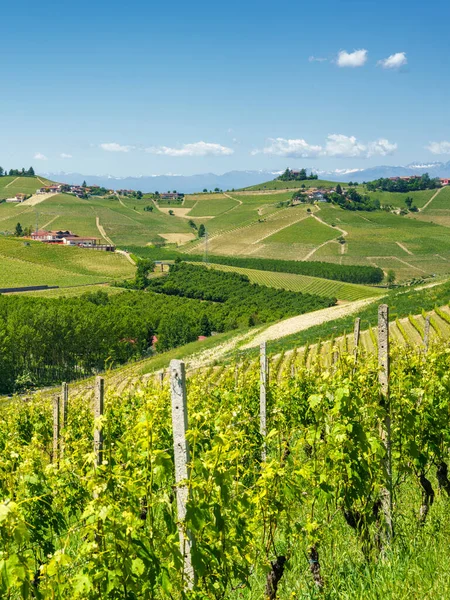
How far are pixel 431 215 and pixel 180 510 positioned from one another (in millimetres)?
208070

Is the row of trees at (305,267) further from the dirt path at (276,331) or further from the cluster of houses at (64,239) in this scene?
the dirt path at (276,331)

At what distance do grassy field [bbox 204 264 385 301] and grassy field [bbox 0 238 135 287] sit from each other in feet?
82.7

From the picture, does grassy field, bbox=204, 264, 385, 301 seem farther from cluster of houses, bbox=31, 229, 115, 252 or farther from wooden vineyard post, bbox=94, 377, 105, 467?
wooden vineyard post, bbox=94, 377, 105, 467

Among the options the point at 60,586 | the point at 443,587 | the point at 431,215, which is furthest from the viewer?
the point at 431,215

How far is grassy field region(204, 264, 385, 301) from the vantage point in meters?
107

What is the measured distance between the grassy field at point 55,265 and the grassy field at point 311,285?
82.7 feet

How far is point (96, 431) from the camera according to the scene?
5.09 metres

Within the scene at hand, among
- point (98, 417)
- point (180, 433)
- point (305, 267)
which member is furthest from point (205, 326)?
point (180, 433)

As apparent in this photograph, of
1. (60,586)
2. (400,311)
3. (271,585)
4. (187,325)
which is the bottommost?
(187,325)

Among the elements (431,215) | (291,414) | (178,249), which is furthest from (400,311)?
(431,215)

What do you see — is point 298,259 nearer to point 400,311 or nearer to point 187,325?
point 187,325

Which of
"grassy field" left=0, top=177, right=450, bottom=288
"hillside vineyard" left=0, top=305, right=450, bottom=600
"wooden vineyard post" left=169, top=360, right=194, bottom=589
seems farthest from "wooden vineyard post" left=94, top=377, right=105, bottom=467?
"grassy field" left=0, top=177, right=450, bottom=288

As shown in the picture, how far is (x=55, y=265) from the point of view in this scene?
123 m

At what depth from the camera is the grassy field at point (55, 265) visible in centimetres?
10831
